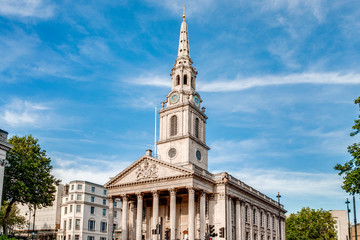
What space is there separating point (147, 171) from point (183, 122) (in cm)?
1151

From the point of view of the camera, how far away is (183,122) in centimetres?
6619

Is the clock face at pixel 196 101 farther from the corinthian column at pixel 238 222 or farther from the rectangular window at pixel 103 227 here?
the rectangular window at pixel 103 227

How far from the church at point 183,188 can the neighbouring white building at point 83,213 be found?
22.2 m

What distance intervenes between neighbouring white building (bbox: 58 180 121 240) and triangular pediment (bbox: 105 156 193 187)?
2283 centimetres

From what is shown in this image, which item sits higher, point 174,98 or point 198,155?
point 174,98

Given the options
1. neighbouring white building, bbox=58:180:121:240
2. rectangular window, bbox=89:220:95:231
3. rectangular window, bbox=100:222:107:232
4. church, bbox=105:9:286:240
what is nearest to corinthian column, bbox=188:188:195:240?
church, bbox=105:9:286:240

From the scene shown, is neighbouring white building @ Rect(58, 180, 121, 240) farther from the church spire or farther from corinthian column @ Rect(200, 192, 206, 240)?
the church spire

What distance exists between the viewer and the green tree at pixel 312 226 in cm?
9188

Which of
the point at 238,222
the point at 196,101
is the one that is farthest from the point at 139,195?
the point at 196,101

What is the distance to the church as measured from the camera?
5594cm

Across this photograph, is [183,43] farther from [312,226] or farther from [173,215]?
[312,226]

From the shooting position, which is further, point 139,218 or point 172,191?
point 139,218

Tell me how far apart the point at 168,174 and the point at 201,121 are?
16.0 metres

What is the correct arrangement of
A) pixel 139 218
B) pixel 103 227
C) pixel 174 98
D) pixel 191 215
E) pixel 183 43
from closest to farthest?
pixel 191 215 → pixel 139 218 → pixel 174 98 → pixel 183 43 → pixel 103 227
